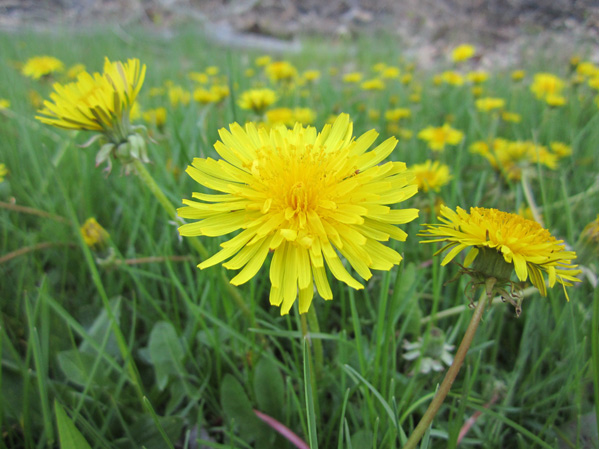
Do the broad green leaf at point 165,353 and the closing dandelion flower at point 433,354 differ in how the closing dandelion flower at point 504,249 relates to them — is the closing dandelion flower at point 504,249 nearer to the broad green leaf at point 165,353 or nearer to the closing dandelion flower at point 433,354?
the closing dandelion flower at point 433,354

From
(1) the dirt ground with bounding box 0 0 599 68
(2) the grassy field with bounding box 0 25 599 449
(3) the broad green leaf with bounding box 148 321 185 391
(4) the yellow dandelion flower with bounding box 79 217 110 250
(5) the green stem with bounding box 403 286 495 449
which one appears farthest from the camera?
(1) the dirt ground with bounding box 0 0 599 68

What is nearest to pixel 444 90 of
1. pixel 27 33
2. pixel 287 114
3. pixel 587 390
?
pixel 287 114

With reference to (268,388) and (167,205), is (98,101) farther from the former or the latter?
(268,388)

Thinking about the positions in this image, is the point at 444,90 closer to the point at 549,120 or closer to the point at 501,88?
the point at 501,88

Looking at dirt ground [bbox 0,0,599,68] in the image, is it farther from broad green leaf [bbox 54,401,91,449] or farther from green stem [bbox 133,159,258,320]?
broad green leaf [bbox 54,401,91,449]

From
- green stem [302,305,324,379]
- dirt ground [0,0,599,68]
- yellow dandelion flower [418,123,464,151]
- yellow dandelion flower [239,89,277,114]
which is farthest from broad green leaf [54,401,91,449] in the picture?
dirt ground [0,0,599,68]

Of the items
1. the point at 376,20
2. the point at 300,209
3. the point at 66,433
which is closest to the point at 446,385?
the point at 300,209
